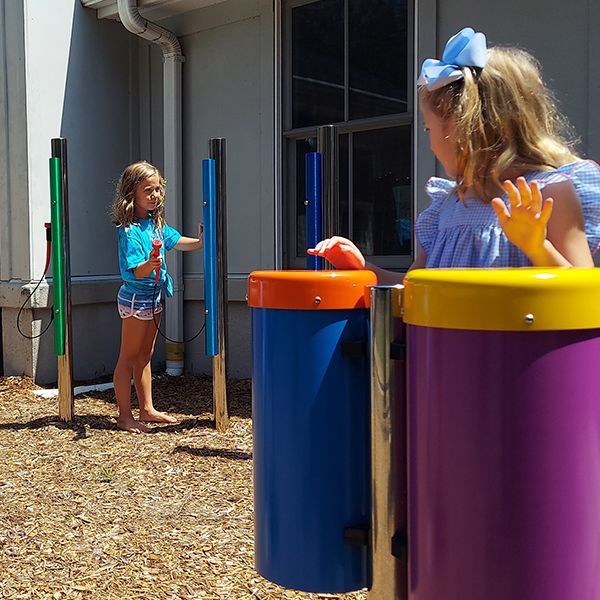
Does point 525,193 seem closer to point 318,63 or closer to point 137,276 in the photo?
point 137,276

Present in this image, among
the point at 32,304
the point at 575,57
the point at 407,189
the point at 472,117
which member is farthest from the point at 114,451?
the point at 575,57

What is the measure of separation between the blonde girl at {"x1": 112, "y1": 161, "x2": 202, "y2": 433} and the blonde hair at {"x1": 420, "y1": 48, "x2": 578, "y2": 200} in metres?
2.97

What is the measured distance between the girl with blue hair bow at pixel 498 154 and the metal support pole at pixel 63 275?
3407 millimetres

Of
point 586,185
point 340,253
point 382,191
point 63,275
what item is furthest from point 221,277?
point 586,185

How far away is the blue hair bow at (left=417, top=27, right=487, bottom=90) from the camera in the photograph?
1482mm

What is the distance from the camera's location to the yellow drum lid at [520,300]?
1.06 metres

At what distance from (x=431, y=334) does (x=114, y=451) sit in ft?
10.6

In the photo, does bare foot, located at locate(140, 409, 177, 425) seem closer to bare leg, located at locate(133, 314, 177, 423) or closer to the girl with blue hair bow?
bare leg, located at locate(133, 314, 177, 423)

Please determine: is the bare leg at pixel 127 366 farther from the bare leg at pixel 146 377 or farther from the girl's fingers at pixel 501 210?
the girl's fingers at pixel 501 210

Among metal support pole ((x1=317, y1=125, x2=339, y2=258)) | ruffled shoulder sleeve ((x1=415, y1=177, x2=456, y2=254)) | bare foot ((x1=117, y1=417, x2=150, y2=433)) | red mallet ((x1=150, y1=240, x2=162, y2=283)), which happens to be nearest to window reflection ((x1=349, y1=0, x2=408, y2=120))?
metal support pole ((x1=317, y1=125, x2=339, y2=258))

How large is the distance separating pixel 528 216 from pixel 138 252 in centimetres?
331

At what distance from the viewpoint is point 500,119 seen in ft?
4.91

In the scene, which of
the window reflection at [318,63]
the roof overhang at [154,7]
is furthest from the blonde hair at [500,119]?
the roof overhang at [154,7]

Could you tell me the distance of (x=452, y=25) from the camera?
475 centimetres
